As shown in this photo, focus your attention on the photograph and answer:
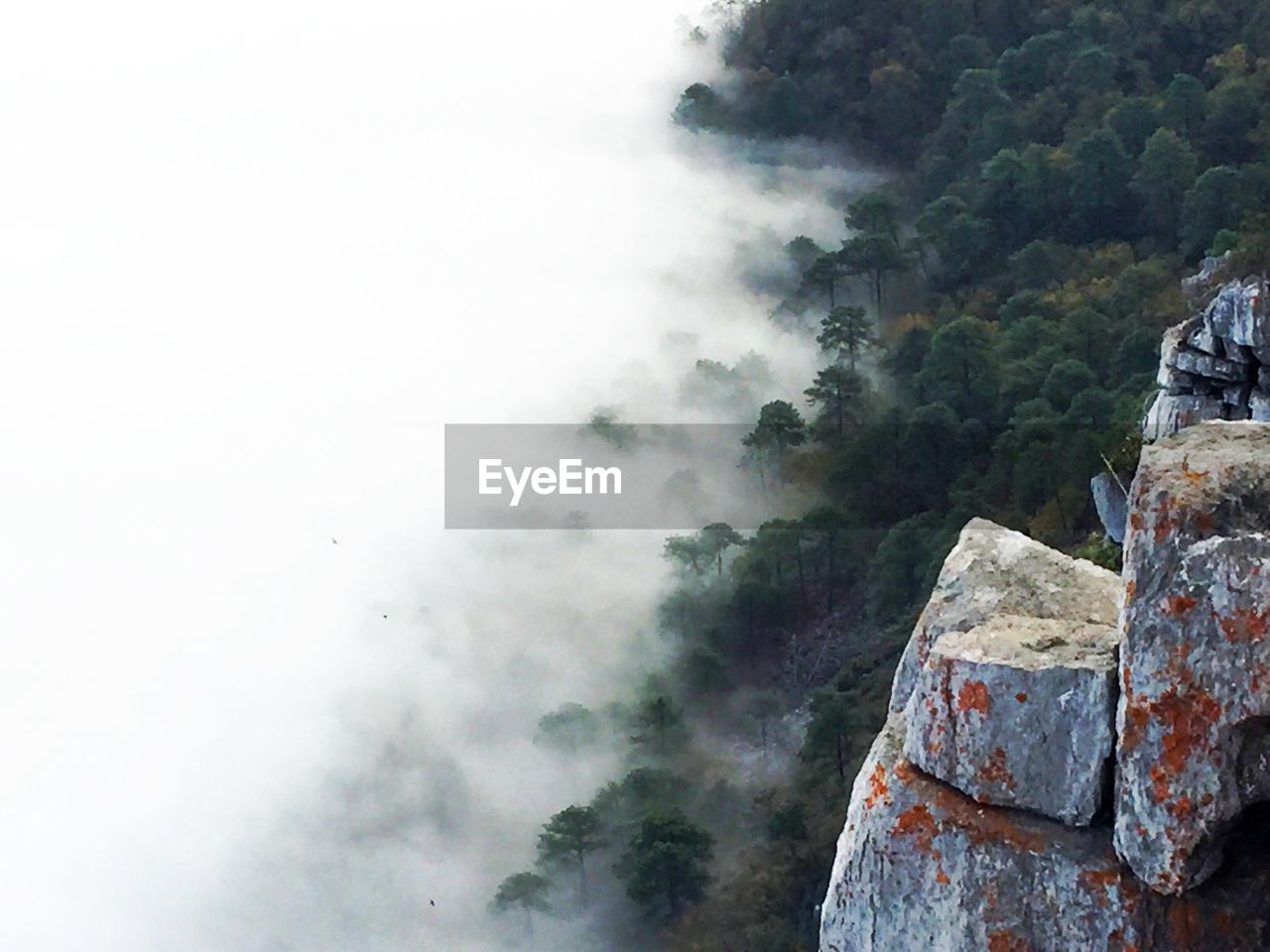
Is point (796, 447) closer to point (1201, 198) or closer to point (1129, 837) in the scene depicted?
point (1201, 198)

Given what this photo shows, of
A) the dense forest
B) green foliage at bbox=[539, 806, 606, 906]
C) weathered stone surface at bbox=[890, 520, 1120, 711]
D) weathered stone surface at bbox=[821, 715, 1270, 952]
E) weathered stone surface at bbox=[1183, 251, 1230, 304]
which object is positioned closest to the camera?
weathered stone surface at bbox=[821, 715, 1270, 952]

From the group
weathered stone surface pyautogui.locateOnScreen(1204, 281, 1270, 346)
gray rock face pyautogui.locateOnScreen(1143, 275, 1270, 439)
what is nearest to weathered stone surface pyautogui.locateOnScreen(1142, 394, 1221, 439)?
gray rock face pyautogui.locateOnScreen(1143, 275, 1270, 439)

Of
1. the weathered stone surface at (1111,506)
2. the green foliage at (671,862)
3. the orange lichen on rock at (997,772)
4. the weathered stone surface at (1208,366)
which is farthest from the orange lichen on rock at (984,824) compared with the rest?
the green foliage at (671,862)

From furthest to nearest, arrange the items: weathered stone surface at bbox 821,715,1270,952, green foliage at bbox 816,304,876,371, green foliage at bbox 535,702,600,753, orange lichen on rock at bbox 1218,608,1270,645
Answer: green foliage at bbox 816,304,876,371
green foliage at bbox 535,702,600,753
weathered stone surface at bbox 821,715,1270,952
orange lichen on rock at bbox 1218,608,1270,645

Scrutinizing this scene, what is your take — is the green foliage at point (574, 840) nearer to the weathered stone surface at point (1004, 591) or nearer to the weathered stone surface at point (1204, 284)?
the weathered stone surface at point (1204, 284)

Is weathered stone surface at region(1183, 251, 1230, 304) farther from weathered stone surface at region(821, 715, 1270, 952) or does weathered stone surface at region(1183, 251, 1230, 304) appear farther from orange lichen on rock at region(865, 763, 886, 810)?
weathered stone surface at region(821, 715, 1270, 952)

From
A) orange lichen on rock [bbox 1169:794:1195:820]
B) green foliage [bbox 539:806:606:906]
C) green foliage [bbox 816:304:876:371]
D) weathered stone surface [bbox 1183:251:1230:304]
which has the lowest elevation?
green foliage [bbox 539:806:606:906]
